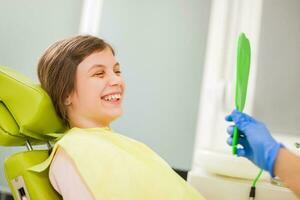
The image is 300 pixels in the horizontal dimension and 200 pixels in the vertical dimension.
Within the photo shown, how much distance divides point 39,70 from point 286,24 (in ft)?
3.96

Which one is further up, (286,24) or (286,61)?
(286,24)

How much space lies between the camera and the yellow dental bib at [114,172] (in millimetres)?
928

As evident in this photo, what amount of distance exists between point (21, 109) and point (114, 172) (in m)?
0.38

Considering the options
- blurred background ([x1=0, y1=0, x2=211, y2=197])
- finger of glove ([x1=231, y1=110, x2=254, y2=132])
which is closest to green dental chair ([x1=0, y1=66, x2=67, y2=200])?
finger of glove ([x1=231, y1=110, x2=254, y2=132])

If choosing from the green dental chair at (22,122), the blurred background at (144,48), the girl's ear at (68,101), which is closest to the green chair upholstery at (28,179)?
the green dental chair at (22,122)

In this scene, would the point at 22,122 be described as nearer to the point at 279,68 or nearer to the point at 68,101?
the point at 68,101

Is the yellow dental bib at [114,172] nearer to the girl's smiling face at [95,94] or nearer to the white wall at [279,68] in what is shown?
the girl's smiling face at [95,94]

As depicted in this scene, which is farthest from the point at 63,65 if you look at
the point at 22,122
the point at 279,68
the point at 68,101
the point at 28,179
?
the point at 279,68

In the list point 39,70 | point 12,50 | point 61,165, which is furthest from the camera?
point 12,50

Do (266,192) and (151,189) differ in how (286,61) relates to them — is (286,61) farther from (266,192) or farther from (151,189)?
(151,189)

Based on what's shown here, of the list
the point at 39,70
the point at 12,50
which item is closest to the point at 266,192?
the point at 39,70

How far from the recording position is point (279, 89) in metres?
1.63

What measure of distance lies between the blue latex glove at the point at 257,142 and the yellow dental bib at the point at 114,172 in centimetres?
24

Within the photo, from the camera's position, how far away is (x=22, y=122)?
1.06m
